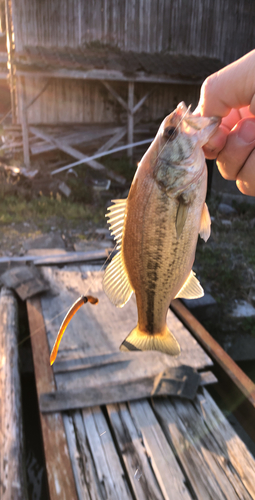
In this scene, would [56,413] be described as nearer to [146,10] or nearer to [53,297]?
[53,297]

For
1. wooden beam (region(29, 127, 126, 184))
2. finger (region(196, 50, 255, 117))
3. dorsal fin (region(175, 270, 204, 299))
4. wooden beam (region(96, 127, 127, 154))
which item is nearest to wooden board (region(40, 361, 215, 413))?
dorsal fin (region(175, 270, 204, 299))

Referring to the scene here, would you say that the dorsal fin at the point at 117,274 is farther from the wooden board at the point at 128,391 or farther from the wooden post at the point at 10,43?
the wooden post at the point at 10,43

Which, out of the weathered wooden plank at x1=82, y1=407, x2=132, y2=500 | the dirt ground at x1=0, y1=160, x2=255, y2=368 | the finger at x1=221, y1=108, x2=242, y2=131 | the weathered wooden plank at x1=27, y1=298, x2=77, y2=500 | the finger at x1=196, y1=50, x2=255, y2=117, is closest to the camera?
the finger at x1=196, y1=50, x2=255, y2=117

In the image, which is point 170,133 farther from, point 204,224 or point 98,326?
point 98,326

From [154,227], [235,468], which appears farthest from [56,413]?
[154,227]

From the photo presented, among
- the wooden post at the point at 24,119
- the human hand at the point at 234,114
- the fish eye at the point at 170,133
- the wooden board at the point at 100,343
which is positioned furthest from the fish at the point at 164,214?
the wooden post at the point at 24,119

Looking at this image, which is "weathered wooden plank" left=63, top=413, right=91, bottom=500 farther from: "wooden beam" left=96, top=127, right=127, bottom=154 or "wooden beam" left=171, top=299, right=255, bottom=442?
"wooden beam" left=96, top=127, right=127, bottom=154

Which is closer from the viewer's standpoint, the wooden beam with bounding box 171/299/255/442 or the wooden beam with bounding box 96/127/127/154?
the wooden beam with bounding box 171/299/255/442
